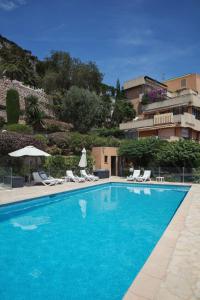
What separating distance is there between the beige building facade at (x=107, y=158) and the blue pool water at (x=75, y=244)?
11089 millimetres

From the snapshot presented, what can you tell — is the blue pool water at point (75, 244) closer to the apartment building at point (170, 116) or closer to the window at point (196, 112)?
the apartment building at point (170, 116)

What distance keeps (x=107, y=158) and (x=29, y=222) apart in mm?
16199

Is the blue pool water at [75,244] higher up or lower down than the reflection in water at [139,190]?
lower down

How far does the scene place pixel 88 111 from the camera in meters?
33.6

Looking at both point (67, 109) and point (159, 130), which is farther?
point (67, 109)

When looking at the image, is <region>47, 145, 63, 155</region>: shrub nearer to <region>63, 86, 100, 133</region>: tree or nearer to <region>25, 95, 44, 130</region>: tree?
<region>25, 95, 44, 130</region>: tree

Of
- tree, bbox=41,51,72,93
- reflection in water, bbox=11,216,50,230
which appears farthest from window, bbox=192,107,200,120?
reflection in water, bbox=11,216,50,230

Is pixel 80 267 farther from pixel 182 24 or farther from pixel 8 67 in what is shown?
pixel 8 67

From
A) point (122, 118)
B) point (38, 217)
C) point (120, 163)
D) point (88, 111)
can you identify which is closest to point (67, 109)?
point (88, 111)

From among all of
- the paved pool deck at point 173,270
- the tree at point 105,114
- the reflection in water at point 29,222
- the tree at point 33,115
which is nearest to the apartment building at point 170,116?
the tree at point 105,114

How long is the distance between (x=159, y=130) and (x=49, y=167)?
49.1 feet

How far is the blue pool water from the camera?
4.89 m

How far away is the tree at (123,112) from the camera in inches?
1517

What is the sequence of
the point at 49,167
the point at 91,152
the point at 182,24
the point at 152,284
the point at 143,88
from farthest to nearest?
the point at 143,88, the point at 91,152, the point at 49,167, the point at 182,24, the point at 152,284
